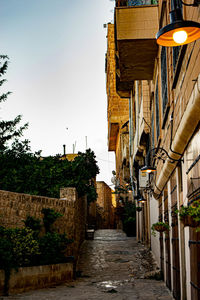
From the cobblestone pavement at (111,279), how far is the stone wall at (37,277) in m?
0.28

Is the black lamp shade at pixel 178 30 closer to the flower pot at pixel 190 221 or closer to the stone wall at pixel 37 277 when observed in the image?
the flower pot at pixel 190 221

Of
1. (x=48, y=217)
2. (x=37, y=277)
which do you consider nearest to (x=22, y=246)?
(x=37, y=277)

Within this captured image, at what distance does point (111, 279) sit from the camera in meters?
12.5

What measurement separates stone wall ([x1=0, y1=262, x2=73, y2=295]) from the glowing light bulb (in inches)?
315

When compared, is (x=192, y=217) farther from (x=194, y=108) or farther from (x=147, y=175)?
(x=147, y=175)

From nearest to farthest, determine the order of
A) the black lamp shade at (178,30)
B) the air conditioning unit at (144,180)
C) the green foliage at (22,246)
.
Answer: the black lamp shade at (178,30) < the green foliage at (22,246) < the air conditioning unit at (144,180)

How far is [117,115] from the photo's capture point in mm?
38188

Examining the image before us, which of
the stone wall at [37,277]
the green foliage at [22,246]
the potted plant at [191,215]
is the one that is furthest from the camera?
the green foliage at [22,246]

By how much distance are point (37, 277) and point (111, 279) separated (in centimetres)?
265

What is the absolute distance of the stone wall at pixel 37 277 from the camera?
10194 mm

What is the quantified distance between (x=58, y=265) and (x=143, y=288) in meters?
2.62

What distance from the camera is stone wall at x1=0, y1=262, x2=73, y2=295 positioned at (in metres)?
10.2

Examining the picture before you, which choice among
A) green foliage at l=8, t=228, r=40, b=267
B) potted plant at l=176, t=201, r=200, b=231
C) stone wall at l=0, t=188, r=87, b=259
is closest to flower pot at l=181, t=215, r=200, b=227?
potted plant at l=176, t=201, r=200, b=231

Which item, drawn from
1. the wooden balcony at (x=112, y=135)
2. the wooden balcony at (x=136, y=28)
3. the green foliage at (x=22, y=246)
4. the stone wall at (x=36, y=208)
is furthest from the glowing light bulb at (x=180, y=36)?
the wooden balcony at (x=112, y=135)
